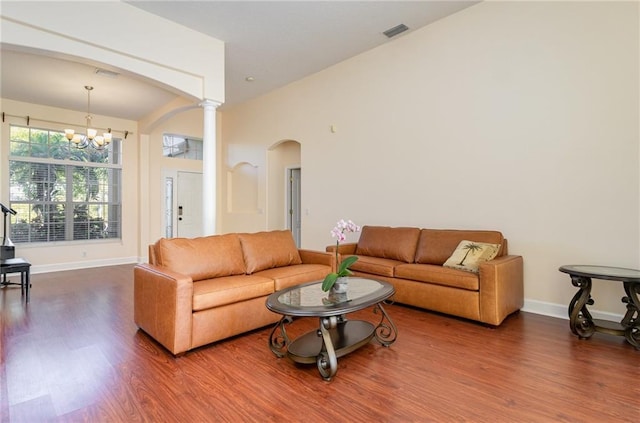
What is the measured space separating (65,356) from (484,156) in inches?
Answer: 176

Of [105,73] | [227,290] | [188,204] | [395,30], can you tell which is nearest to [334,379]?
[227,290]

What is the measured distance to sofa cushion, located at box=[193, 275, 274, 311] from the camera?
264 centimetres

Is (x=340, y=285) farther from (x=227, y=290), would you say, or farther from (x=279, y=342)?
(x=227, y=290)

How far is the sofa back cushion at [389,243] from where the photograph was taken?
414cm

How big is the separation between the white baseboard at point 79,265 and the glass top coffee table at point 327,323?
5.47 metres

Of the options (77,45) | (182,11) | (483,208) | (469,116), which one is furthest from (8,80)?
(483,208)

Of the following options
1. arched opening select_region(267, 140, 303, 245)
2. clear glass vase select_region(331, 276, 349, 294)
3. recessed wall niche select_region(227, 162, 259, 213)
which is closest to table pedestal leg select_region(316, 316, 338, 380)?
clear glass vase select_region(331, 276, 349, 294)

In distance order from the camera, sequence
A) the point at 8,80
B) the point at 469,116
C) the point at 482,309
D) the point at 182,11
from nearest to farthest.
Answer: the point at 482,309 < the point at 182,11 < the point at 469,116 < the point at 8,80

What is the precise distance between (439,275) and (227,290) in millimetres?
2102

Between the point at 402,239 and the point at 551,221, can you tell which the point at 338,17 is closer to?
the point at 402,239

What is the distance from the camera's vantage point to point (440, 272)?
135 inches

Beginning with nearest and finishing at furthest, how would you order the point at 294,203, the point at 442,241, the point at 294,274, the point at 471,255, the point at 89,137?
1. the point at 294,274
2. the point at 471,255
3. the point at 442,241
4. the point at 89,137
5. the point at 294,203

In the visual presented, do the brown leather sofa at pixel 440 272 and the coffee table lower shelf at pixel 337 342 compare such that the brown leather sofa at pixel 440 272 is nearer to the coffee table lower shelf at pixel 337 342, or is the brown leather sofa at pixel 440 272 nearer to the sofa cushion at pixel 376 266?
the sofa cushion at pixel 376 266

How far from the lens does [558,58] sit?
3.35m
